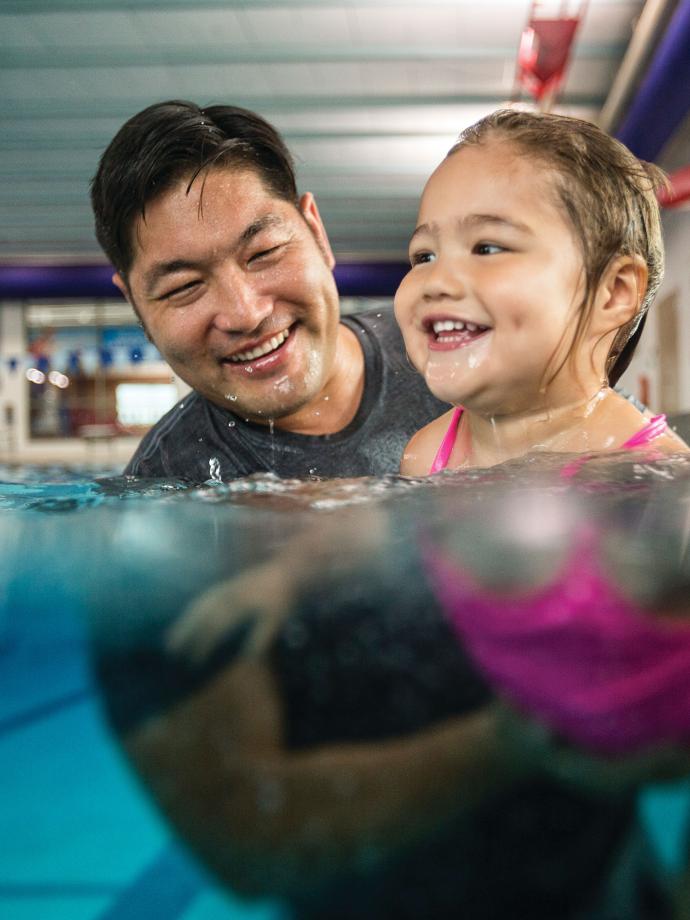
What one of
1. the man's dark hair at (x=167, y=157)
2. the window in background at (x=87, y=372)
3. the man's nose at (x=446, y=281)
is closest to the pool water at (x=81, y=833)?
the man's nose at (x=446, y=281)

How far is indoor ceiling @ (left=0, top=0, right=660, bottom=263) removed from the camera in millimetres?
5320

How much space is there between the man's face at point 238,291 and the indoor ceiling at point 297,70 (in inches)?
149

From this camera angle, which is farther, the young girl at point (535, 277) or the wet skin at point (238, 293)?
the wet skin at point (238, 293)

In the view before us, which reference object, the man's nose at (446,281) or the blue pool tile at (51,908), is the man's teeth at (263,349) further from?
the blue pool tile at (51,908)

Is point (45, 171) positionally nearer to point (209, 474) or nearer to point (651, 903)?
point (209, 474)

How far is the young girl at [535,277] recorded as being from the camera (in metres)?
1.45

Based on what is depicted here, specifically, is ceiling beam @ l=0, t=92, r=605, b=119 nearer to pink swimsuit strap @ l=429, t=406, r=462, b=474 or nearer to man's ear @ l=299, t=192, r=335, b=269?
man's ear @ l=299, t=192, r=335, b=269

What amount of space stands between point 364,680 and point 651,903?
0.15 m

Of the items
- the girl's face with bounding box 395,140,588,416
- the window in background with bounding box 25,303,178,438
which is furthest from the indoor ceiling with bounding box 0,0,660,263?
the window in background with bounding box 25,303,178,438

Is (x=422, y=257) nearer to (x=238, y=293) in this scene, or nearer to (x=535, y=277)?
(x=535, y=277)

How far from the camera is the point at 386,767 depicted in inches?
14.3

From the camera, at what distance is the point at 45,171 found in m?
8.45

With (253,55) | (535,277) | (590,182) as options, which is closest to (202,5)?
(253,55)

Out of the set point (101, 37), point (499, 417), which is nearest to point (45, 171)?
point (101, 37)
